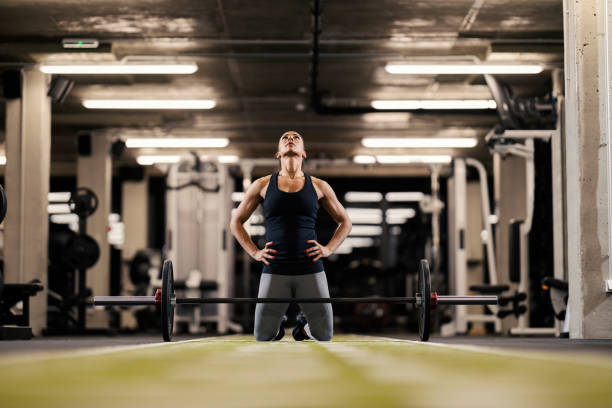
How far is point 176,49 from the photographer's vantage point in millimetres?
10047

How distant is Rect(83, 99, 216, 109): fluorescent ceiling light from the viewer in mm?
11750

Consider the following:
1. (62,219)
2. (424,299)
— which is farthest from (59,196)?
(424,299)

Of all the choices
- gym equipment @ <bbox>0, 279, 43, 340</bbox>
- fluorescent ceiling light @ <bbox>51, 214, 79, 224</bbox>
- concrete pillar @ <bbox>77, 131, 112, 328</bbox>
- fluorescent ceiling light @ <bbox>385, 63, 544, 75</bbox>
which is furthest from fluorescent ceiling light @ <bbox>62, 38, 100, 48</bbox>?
fluorescent ceiling light @ <bbox>51, 214, 79, 224</bbox>

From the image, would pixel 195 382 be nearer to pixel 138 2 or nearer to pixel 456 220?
pixel 138 2

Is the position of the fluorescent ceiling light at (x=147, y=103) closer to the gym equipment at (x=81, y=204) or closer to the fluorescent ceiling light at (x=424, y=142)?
the gym equipment at (x=81, y=204)

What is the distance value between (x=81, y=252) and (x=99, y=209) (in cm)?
343

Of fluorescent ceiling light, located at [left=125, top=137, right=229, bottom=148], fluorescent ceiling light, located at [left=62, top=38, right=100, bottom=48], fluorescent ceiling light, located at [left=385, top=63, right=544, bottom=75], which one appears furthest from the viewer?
fluorescent ceiling light, located at [left=125, top=137, right=229, bottom=148]

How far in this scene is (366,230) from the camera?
26562 mm

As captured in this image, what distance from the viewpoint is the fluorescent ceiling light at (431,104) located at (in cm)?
1149

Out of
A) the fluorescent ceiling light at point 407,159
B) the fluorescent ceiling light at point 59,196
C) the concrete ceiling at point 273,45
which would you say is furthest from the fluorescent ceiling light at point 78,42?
the fluorescent ceiling light at point 59,196

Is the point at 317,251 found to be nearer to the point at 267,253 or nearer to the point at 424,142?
the point at 267,253

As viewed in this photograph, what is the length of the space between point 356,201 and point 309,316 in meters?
19.5

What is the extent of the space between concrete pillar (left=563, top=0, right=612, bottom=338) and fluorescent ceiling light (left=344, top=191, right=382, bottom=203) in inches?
577

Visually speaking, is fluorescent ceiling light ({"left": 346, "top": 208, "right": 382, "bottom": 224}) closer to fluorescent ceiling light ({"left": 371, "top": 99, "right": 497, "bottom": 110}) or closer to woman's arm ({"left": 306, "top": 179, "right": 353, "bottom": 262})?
fluorescent ceiling light ({"left": 371, "top": 99, "right": 497, "bottom": 110})
